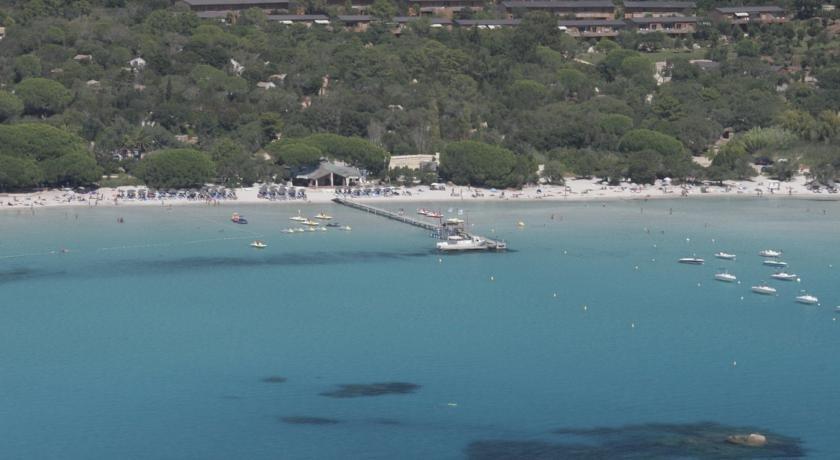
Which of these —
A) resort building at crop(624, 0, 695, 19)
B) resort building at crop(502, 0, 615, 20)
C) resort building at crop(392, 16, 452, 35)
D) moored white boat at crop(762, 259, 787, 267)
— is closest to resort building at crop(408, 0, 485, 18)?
resort building at crop(392, 16, 452, 35)

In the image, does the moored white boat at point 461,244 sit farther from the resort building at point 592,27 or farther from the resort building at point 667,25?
the resort building at point 667,25

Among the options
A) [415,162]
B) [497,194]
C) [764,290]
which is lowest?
[764,290]

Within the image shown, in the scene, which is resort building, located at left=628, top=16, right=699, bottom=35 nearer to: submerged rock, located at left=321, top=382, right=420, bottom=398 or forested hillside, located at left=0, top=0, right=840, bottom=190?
forested hillside, located at left=0, top=0, right=840, bottom=190

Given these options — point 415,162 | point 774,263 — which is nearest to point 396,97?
point 415,162

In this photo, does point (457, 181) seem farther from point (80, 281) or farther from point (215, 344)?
point (215, 344)

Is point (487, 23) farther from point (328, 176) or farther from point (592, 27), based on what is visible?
point (328, 176)
